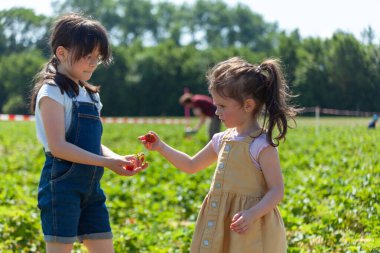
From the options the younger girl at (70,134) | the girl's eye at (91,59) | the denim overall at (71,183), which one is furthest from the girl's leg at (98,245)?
the girl's eye at (91,59)

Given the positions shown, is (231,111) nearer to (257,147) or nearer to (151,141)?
(257,147)

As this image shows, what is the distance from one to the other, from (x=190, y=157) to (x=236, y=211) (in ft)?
1.51

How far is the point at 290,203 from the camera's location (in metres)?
5.95

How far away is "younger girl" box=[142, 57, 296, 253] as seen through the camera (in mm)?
3045

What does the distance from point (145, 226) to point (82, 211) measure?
2833 millimetres

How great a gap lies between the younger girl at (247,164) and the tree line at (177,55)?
0.67 meters

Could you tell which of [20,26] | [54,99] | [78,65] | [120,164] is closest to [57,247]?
[120,164]

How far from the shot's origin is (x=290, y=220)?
5.25 meters

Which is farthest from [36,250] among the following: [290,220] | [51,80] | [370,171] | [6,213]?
[370,171]

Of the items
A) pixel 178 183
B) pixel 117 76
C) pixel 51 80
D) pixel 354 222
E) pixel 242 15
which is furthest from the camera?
pixel 242 15

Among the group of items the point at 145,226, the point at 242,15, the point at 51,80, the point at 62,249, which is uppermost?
the point at 242,15

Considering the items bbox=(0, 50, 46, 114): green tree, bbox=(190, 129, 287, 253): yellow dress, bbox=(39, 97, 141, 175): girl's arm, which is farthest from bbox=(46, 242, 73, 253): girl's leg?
bbox=(0, 50, 46, 114): green tree

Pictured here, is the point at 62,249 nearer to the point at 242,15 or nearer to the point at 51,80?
the point at 51,80

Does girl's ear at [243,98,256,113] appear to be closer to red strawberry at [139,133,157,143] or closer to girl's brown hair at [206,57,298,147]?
girl's brown hair at [206,57,298,147]
